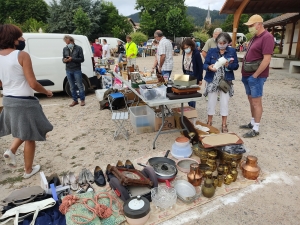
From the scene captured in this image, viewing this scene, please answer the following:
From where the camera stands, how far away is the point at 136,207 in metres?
2.10

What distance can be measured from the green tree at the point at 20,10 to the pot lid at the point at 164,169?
40326 mm

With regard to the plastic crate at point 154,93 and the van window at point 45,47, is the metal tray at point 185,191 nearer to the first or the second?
the plastic crate at point 154,93

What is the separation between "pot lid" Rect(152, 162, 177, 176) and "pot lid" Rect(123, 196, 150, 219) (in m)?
0.53

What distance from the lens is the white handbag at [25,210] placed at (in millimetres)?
1999

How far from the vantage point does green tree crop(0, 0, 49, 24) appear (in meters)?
35.8

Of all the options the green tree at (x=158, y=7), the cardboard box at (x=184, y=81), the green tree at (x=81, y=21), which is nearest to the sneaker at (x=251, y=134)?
the cardboard box at (x=184, y=81)

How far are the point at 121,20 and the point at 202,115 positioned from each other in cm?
3598

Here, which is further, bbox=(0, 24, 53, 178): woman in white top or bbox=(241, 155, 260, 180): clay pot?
bbox=(241, 155, 260, 180): clay pot

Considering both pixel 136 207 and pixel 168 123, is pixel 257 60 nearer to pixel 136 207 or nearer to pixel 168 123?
pixel 168 123

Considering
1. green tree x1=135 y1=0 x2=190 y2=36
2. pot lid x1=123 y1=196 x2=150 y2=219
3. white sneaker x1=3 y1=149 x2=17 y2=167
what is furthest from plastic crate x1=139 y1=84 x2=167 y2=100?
green tree x1=135 y1=0 x2=190 y2=36

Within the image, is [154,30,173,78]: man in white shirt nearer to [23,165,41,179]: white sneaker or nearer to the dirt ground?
the dirt ground

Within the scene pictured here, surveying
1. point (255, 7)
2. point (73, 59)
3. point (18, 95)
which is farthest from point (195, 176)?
point (255, 7)

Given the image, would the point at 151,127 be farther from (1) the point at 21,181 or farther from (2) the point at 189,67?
(1) the point at 21,181

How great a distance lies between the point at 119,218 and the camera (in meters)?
2.15
